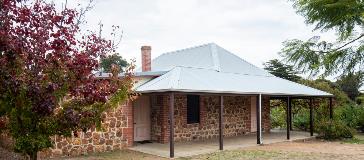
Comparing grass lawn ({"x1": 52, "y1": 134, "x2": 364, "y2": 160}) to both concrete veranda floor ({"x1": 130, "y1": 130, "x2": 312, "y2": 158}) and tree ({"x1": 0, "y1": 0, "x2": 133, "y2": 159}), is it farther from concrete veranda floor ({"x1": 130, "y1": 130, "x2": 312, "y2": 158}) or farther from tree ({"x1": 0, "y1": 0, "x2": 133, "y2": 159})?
tree ({"x1": 0, "y1": 0, "x2": 133, "y2": 159})

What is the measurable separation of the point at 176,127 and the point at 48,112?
10411mm

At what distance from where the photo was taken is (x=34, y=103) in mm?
6902

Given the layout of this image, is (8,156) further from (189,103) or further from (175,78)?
(189,103)

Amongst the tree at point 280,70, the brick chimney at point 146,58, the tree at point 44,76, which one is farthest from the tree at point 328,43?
the tree at point 280,70

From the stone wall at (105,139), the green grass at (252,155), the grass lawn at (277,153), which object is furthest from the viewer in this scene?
the stone wall at (105,139)

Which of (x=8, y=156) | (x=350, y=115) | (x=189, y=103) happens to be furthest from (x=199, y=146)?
(x=350, y=115)

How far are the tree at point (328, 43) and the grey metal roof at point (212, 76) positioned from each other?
1760 mm

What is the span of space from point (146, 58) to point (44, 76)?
11873mm

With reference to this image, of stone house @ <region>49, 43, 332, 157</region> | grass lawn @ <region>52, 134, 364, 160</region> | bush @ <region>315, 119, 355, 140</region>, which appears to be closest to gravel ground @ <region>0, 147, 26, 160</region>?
stone house @ <region>49, 43, 332, 157</region>

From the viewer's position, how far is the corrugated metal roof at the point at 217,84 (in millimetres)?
14360

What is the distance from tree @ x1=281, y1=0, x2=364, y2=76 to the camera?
15.4 meters

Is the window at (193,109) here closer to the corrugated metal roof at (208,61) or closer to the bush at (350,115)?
the corrugated metal roof at (208,61)

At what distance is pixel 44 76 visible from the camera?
7.09 metres

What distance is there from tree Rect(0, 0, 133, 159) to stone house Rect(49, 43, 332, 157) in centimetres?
573
